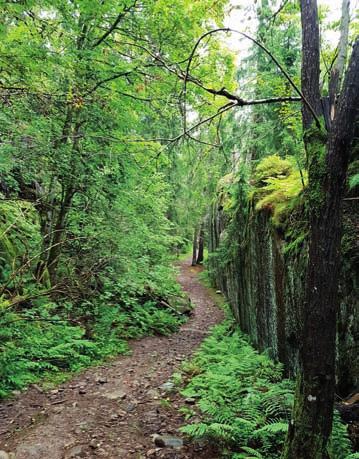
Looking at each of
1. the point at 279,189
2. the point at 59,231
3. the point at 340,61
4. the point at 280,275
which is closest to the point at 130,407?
the point at 280,275

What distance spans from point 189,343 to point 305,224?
517 cm

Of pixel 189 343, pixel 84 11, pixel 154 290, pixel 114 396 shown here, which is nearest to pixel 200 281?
pixel 154 290

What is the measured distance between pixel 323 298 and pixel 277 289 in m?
3.49

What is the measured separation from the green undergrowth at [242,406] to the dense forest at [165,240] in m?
0.03

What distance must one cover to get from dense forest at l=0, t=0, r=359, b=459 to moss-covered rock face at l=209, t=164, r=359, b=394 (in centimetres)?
4

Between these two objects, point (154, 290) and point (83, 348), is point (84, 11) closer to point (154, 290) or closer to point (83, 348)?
point (83, 348)

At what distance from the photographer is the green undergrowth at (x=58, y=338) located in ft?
16.9

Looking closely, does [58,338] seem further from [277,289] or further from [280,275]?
[280,275]

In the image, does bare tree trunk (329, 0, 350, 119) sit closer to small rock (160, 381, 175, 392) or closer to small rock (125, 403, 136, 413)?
small rock (125, 403, 136, 413)

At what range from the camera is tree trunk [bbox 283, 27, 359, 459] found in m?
2.60

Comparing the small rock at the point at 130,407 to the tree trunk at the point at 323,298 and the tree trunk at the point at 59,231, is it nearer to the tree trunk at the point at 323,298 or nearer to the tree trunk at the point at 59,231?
the tree trunk at the point at 323,298

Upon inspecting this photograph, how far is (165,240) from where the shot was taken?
34.2 ft

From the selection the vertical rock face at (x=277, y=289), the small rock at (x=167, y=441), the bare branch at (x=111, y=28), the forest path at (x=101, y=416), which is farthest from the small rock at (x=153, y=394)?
the bare branch at (x=111, y=28)

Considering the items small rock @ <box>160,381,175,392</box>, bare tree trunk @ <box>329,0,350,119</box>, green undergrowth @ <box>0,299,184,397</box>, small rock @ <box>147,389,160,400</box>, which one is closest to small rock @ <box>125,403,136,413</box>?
small rock @ <box>147,389,160,400</box>
